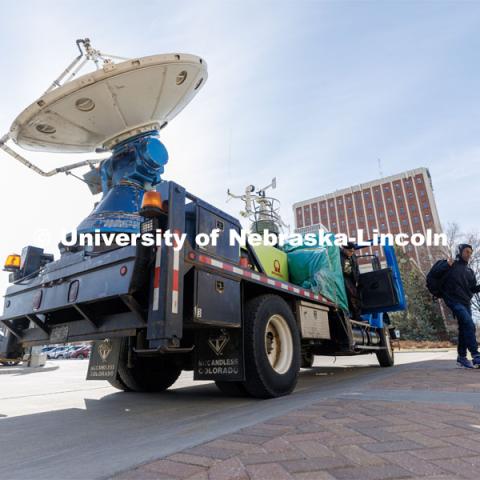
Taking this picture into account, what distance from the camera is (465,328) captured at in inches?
227

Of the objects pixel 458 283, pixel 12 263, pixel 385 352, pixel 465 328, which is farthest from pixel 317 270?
pixel 12 263

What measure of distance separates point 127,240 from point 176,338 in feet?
4.43

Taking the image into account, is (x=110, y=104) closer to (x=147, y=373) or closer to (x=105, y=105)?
(x=105, y=105)

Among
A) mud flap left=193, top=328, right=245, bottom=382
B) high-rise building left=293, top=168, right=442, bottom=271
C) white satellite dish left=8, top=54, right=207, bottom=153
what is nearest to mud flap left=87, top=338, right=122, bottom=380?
mud flap left=193, top=328, right=245, bottom=382

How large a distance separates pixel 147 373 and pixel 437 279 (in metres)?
4.99

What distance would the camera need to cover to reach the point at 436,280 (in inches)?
243

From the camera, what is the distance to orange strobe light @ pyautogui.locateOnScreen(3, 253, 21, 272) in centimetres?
428

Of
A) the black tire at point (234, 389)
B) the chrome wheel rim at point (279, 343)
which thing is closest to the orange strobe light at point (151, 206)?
the chrome wheel rim at point (279, 343)

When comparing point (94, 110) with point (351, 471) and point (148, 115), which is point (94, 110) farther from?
point (351, 471)

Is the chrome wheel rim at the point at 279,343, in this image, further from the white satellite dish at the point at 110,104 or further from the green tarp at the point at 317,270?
the white satellite dish at the point at 110,104

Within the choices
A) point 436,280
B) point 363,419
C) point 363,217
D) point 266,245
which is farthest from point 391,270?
point 363,217

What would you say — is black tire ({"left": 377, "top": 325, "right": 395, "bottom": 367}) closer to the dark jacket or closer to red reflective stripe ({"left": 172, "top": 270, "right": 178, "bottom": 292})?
the dark jacket

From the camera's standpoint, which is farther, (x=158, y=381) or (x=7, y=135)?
(x=7, y=135)

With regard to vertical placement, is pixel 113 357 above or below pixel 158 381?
above
